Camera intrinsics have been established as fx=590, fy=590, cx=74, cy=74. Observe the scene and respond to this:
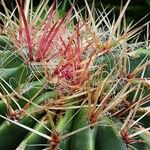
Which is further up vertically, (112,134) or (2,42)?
(2,42)

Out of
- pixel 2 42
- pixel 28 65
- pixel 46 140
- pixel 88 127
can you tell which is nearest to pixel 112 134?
pixel 88 127

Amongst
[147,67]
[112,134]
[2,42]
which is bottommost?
[112,134]

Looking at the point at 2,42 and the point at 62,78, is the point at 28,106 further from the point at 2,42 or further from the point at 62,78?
the point at 2,42

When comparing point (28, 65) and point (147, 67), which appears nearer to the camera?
point (28, 65)

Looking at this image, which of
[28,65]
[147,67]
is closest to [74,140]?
A: [28,65]

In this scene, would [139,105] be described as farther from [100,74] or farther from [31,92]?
[31,92]

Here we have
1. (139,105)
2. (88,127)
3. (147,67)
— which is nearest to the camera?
(88,127)

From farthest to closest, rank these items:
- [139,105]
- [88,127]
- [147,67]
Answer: [147,67], [139,105], [88,127]
